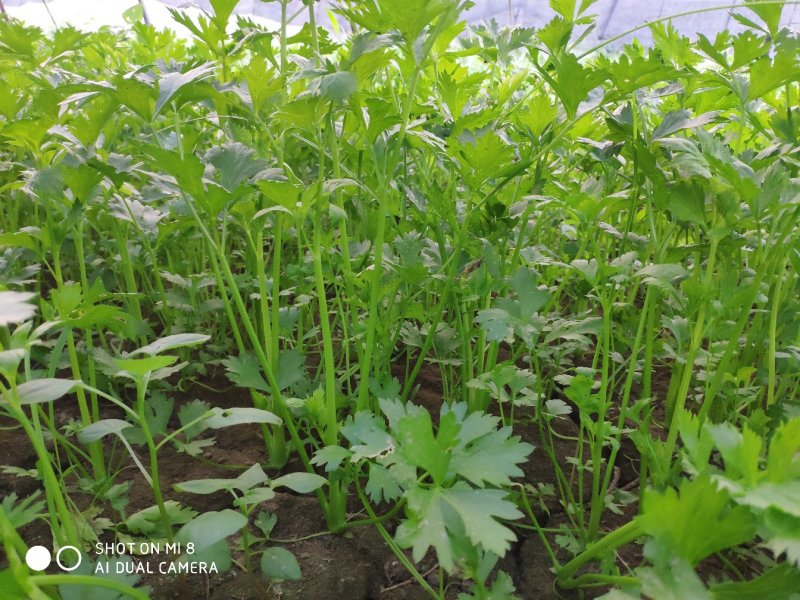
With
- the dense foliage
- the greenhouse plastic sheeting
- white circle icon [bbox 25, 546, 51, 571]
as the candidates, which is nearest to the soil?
the dense foliage

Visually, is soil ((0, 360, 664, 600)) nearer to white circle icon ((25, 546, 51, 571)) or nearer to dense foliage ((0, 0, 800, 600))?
dense foliage ((0, 0, 800, 600))

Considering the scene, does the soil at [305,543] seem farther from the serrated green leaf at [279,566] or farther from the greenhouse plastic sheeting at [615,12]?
the greenhouse plastic sheeting at [615,12]

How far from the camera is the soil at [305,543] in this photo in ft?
2.77

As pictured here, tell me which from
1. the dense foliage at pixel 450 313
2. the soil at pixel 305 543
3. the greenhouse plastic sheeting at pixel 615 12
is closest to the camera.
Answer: the dense foliage at pixel 450 313

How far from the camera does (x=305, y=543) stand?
932 mm

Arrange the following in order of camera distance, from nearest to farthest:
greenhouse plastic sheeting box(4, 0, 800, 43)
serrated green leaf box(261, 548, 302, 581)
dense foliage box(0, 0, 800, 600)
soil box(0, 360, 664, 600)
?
dense foliage box(0, 0, 800, 600) < serrated green leaf box(261, 548, 302, 581) < soil box(0, 360, 664, 600) < greenhouse plastic sheeting box(4, 0, 800, 43)

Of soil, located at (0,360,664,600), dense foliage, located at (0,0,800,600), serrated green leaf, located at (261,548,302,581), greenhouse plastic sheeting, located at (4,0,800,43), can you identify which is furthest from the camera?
greenhouse plastic sheeting, located at (4,0,800,43)

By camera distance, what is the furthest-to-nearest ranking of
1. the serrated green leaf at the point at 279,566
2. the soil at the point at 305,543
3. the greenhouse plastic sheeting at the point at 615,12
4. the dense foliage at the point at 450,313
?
the greenhouse plastic sheeting at the point at 615,12 → the soil at the point at 305,543 → the serrated green leaf at the point at 279,566 → the dense foliage at the point at 450,313

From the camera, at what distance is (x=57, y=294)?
2.47 ft

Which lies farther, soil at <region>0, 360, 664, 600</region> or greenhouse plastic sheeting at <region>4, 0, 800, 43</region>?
greenhouse plastic sheeting at <region>4, 0, 800, 43</region>

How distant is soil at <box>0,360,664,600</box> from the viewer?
844 mm

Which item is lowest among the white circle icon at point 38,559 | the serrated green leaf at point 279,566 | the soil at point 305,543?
the soil at point 305,543

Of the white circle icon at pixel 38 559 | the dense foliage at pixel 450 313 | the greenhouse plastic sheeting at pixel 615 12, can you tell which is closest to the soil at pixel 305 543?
the dense foliage at pixel 450 313

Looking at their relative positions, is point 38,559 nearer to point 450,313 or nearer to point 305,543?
point 305,543
